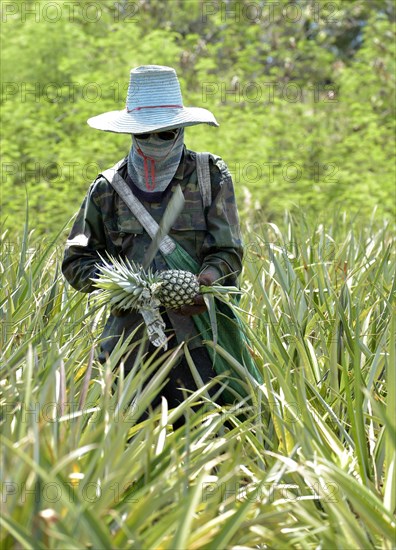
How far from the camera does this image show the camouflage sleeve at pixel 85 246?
10.6ft

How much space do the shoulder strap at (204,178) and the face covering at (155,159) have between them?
0.07 metres

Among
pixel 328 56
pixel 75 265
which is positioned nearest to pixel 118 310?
pixel 75 265

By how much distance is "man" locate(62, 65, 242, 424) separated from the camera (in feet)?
10.3

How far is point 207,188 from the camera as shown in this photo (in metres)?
3.19

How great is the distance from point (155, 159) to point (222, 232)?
30 cm

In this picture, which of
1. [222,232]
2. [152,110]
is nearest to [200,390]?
[222,232]

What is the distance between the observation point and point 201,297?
3043mm

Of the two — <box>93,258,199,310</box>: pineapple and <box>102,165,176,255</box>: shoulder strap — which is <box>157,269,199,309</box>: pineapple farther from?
<box>102,165,176,255</box>: shoulder strap

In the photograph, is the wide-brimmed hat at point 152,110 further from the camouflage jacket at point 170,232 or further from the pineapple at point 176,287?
the pineapple at point 176,287

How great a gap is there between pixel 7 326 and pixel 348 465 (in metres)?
1.20

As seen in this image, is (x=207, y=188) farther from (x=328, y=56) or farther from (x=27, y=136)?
(x=328, y=56)

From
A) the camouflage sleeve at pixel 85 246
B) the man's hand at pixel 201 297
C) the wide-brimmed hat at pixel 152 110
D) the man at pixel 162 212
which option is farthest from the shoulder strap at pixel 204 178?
the camouflage sleeve at pixel 85 246

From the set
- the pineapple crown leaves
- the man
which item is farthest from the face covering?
the pineapple crown leaves

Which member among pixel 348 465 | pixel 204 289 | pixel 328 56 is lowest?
pixel 328 56
